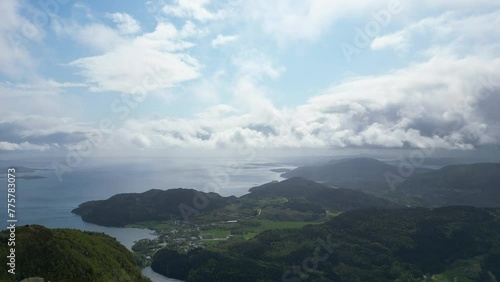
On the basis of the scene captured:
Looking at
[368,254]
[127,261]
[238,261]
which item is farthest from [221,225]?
[127,261]

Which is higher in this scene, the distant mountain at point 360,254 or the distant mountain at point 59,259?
the distant mountain at point 59,259

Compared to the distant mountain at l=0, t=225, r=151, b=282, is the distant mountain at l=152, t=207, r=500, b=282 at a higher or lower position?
lower

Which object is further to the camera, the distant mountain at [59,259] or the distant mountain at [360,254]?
the distant mountain at [360,254]

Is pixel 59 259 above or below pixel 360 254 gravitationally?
above

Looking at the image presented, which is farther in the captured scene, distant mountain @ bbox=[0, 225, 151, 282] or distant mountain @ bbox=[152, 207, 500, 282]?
distant mountain @ bbox=[152, 207, 500, 282]
